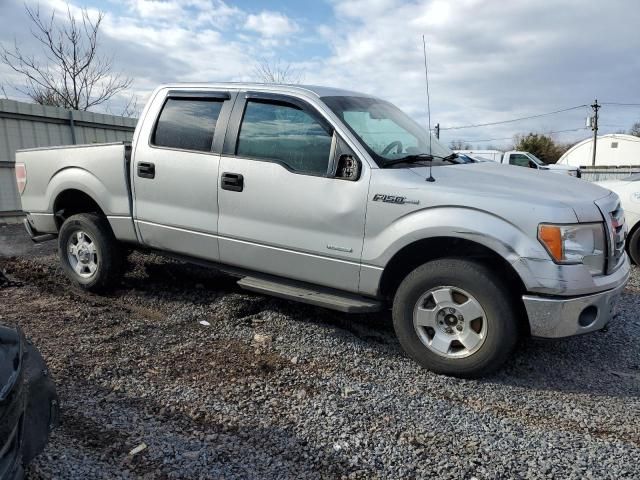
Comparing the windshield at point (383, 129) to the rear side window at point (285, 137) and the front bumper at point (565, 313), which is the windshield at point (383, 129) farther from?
the front bumper at point (565, 313)

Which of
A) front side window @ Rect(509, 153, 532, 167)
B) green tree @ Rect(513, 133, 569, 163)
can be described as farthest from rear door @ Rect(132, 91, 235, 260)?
green tree @ Rect(513, 133, 569, 163)

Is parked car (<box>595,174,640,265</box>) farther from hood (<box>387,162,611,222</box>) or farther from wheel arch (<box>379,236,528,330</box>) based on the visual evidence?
wheel arch (<box>379,236,528,330</box>)

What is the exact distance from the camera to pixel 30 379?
7.02 ft

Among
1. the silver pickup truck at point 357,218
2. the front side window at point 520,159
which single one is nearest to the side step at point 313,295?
the silver pickup truck at point 357,218

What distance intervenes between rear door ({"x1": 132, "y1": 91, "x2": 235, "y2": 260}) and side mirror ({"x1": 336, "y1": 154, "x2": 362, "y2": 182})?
1.14 metres

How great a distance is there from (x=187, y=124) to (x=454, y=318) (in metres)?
2.90

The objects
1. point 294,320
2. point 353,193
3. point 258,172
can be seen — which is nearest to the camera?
point 353,193

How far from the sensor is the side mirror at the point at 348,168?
12.3 feet

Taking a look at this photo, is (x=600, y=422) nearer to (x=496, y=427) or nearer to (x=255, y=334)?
(x=496, y=427)

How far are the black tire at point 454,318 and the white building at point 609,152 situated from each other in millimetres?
51475

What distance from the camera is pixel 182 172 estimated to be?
4.49 metres

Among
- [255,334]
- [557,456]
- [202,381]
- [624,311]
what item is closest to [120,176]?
[255,334]

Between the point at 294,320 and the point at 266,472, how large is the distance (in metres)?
2.11

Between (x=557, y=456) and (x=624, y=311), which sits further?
(x=624, y=311)
